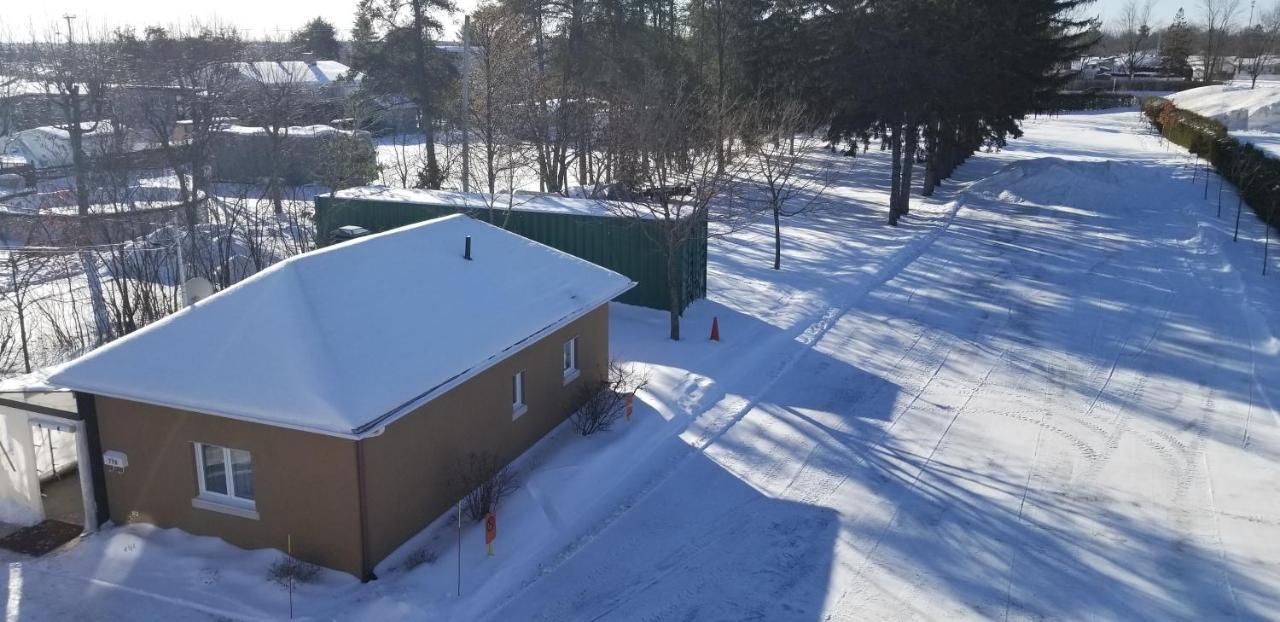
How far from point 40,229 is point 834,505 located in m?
26.5

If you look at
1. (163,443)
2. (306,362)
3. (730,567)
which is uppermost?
(306,362)

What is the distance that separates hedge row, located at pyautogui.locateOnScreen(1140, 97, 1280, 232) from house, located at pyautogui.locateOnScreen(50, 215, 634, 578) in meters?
26.0

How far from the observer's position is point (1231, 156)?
120 ft

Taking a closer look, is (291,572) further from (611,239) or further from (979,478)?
(611,239)

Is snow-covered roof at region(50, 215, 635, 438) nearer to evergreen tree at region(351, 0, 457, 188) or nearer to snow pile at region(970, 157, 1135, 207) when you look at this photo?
evergreen tree at region(351, 0, 457, 188)

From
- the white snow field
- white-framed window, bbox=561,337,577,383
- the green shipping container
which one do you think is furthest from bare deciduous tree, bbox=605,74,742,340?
white-framed window, bbox=561,337,577,383

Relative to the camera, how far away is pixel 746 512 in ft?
40.7

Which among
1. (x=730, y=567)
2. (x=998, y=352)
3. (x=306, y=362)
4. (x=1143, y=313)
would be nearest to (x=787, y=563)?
(x=730, y=567)

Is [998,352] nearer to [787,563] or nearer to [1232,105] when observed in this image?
[787,563]

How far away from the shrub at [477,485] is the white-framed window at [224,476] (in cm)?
241

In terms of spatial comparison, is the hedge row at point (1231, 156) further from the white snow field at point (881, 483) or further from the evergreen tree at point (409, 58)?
the evergreen tree at point (409, 58)

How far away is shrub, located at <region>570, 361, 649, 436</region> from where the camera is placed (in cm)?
1453

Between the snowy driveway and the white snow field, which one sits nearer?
Result: the white snow field

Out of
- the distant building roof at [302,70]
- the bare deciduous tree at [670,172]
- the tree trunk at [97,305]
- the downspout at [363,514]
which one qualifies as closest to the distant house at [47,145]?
the distant building roof at [302,70]
